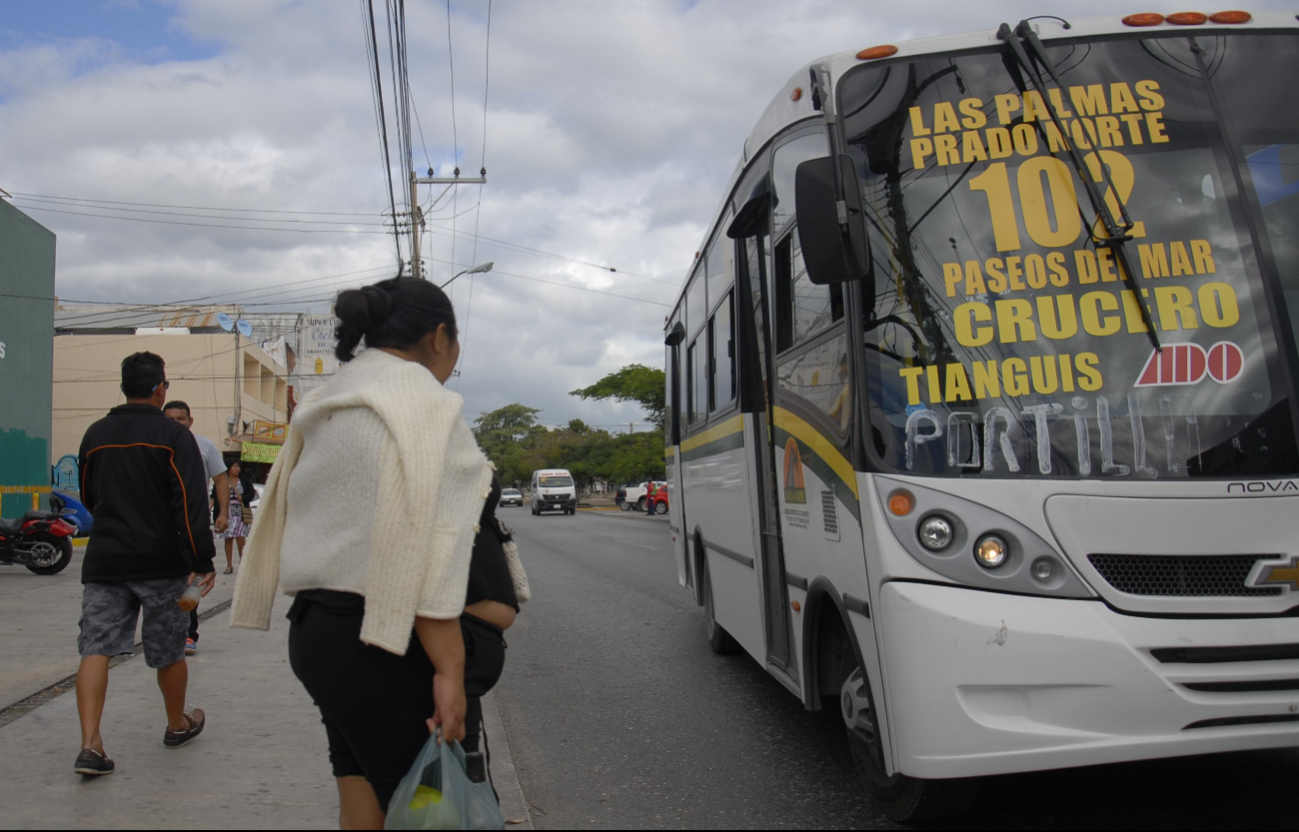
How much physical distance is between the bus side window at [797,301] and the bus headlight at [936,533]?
84 cm

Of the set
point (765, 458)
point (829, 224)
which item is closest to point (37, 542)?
point (765, 458)

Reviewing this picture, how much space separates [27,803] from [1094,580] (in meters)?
3.85

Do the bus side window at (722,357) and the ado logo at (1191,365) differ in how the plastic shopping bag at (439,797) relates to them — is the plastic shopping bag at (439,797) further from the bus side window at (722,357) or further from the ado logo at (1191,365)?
the bus side window at (722,357)

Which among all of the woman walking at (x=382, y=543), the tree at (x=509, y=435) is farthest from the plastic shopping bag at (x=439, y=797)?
the tree at (x=509, y=435)

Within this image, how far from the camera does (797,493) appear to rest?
4398 mm

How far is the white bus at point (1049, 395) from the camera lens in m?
3.11

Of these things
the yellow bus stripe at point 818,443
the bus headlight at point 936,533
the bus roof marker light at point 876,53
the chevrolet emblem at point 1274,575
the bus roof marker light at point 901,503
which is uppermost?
the bus roof marker light at point 876,53

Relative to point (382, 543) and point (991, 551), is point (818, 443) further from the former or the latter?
point (382, 543)

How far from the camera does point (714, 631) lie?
7.50 m

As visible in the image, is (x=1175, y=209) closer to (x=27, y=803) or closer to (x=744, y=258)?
(x=744, y=258)

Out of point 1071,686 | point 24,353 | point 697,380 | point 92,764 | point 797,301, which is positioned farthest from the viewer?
point 24,353

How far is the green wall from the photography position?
2120cm

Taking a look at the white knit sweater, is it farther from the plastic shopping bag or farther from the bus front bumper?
the bus front bumper

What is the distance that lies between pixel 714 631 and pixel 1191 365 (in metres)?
4.61
